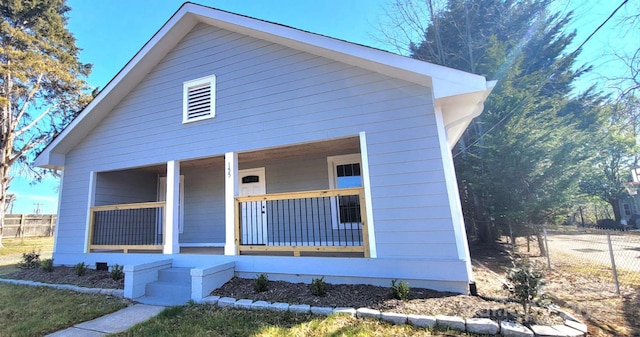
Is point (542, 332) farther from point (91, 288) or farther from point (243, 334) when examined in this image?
point (91, 288)

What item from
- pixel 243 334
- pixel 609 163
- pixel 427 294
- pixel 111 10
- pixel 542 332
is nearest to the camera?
pixel 542 332

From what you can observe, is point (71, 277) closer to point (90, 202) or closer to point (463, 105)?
point (90, 202)

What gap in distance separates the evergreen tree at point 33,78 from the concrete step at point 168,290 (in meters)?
14.9

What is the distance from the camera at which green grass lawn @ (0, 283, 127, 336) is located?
3.82 m

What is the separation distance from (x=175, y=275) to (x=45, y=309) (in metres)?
1.80

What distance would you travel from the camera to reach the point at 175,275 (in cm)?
542

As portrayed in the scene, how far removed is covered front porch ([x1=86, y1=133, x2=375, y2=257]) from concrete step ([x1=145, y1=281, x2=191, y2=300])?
95 cm

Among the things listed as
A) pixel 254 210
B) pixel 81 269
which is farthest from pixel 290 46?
pixel 81 269

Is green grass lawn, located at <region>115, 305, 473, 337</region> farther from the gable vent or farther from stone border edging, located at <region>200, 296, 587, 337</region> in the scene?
the gable vent

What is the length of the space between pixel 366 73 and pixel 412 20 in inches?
405

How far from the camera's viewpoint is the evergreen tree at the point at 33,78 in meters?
14.1

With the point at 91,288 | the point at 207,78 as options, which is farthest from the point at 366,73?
the point at 91,288

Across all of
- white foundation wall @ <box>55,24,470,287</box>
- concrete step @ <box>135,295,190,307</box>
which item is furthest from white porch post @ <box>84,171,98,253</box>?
concrete step @ <box>135,295,190,307</box>

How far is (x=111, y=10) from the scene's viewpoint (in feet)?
39.9
